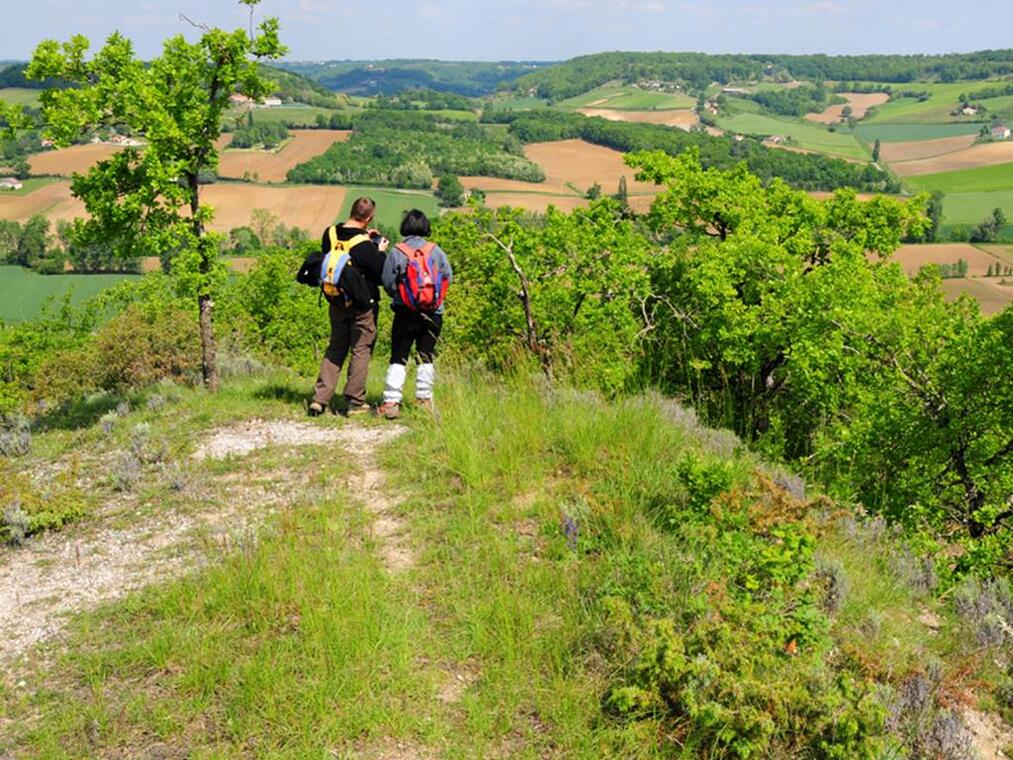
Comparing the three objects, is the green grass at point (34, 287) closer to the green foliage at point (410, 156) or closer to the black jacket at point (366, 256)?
the green foliage at point (410, 156)

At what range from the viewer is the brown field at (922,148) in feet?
359

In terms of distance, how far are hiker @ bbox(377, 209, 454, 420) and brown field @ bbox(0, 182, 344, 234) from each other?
2362 inches

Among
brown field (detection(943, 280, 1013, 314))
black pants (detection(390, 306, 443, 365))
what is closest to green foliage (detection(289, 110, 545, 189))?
brown field (detection(943, 280, 1013, 314))

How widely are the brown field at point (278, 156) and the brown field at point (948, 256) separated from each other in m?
65.1

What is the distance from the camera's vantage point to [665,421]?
6008 millimetres

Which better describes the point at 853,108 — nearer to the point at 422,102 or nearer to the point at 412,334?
the point at 422,102

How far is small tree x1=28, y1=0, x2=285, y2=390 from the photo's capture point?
7438mm

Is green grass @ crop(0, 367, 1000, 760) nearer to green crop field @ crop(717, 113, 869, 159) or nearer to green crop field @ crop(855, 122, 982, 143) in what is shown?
green crop field @ crop(717, 113, 869, 159)

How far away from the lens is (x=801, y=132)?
5492 inches

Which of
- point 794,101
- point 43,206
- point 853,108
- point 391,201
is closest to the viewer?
point 43,206

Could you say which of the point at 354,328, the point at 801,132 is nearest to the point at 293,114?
the point at 801,132

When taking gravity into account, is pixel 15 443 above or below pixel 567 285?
below

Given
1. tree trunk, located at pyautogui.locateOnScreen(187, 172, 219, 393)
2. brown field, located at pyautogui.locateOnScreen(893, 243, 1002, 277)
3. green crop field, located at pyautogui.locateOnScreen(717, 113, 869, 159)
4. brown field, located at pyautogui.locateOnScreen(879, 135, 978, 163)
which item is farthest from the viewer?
green crop field, located at pyautogui.locateOnScreen(717, 113, 869, 159)

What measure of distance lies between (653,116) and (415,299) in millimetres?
164804
